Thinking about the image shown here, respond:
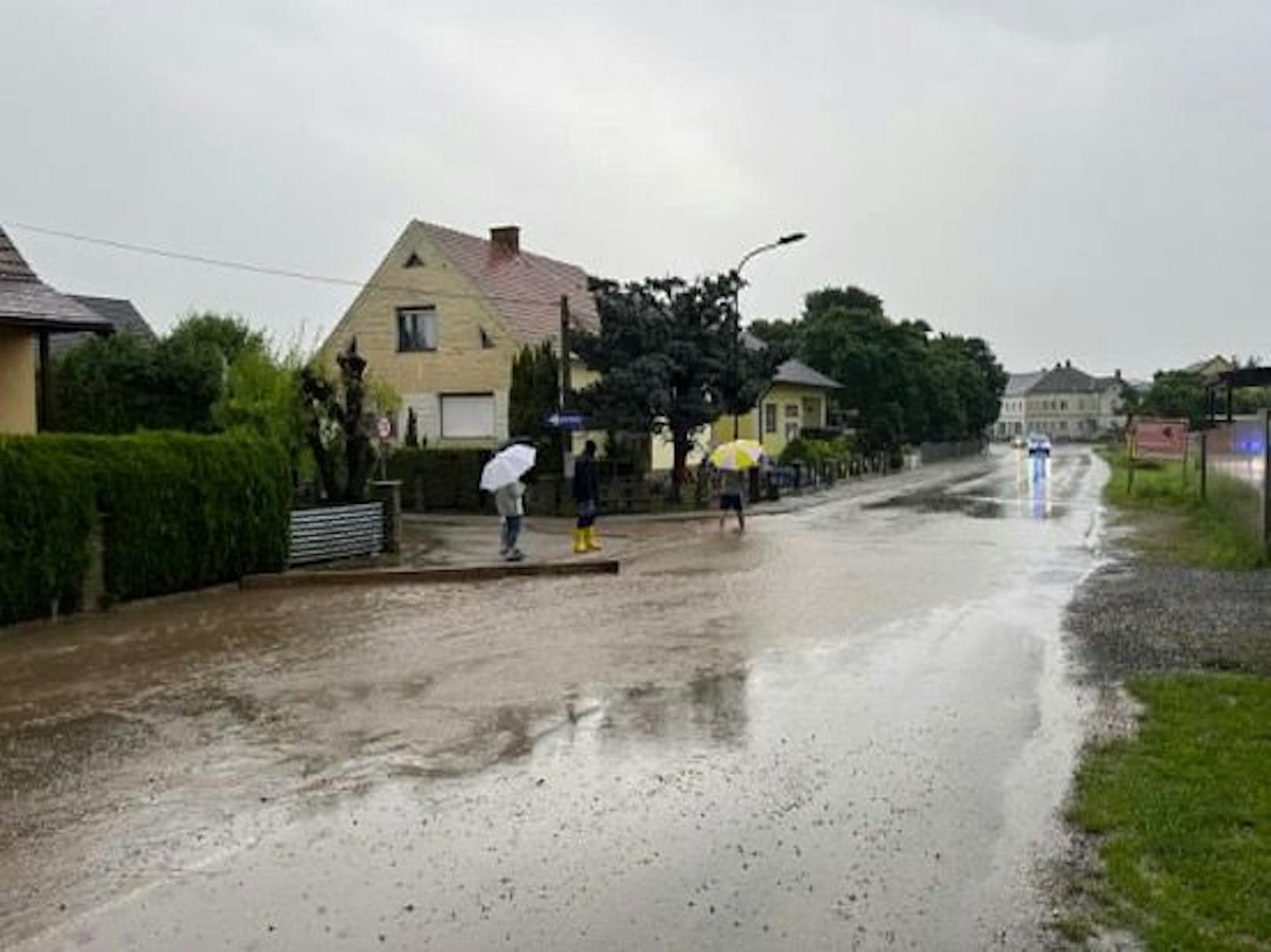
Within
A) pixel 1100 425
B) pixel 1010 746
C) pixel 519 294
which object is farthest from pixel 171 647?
pixel 1100 425

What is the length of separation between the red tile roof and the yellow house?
9.09 metres

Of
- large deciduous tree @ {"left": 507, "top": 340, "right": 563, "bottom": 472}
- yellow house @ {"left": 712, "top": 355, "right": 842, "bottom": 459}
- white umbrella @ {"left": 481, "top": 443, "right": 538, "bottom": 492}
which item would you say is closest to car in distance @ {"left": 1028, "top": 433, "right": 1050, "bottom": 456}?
yellow house @ {"left": 712, "top": 355, "right": 842, "bottom": 459}

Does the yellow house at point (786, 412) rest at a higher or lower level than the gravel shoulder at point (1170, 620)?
higher

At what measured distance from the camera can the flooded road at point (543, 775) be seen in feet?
16.4

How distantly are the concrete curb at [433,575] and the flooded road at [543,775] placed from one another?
2794 mm

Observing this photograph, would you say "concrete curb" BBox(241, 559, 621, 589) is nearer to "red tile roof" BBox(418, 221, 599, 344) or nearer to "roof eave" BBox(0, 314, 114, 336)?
"roof eave" BBox(0, 314, 114, 336)

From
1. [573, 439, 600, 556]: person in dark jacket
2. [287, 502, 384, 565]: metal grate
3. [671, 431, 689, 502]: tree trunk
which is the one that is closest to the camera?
[287, 502, 384, 565]: metal grate

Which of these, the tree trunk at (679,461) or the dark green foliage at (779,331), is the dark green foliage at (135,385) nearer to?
the tree trunk at (679,461)

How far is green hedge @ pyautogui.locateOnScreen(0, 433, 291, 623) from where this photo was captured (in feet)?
44.6

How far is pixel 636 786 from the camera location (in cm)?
682

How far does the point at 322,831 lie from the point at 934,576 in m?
11.8

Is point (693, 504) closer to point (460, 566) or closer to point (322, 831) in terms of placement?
point (460, 566)

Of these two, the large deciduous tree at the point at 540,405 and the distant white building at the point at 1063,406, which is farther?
the distant white building at the point at 1063,406

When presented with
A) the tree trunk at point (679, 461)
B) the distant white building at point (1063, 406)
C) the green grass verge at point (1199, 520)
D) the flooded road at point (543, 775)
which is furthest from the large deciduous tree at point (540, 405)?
the distant white building at point (1063, 406)
